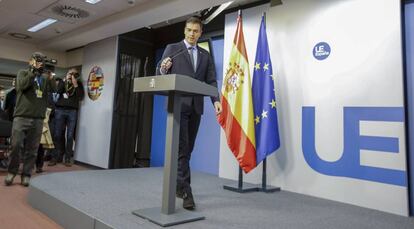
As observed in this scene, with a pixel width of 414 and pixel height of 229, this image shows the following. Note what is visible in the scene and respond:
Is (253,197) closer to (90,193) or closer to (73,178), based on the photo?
(90,193)

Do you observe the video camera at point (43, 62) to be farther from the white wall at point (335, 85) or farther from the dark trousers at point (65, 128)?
the white wall at point (335, 85)

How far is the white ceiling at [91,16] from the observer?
3.57 meters

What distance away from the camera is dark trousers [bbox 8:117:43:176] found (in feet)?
10.0

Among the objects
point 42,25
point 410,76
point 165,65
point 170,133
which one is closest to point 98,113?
point 42,25

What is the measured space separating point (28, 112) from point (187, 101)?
6.41ft

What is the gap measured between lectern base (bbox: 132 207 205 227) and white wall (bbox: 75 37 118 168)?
302 cm

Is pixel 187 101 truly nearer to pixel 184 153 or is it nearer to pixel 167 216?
pixel 184 153

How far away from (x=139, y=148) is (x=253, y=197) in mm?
2801

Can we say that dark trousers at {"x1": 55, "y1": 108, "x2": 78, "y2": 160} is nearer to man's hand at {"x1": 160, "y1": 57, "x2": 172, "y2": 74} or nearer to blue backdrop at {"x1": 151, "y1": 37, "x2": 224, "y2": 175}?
blue backdrop at {"x1": 151, "y1": 37, "x2": 224, "y2": 175}

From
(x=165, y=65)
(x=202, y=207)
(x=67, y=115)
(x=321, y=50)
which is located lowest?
(x=202, y=207)

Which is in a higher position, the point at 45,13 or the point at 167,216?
the point at 45,13

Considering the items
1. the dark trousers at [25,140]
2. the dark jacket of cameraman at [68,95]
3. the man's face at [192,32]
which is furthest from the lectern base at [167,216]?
the dark jacket of cameraman at [68,95]

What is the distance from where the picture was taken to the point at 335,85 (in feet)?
9.02

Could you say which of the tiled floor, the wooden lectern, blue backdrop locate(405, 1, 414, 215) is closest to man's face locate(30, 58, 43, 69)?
the tiled floor
